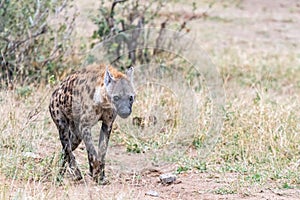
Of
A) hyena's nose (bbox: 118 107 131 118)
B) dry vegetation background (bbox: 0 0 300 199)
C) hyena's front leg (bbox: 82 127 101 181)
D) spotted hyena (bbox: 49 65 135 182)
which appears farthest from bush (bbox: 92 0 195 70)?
hyena's nose (bbox: 118 107 131 118)

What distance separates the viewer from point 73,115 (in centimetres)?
554

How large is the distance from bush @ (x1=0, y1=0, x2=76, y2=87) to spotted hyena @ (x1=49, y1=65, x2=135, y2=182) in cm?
229

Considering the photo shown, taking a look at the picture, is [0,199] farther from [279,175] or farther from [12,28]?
[12,28]

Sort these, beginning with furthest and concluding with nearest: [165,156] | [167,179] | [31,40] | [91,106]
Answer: [31,40], [165,156], [167,179], [91,106]

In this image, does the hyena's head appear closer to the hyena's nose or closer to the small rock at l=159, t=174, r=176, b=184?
Answer: the hyena's nose

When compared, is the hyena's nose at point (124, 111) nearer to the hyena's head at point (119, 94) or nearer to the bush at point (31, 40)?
the hyena's head at point (119, 94)

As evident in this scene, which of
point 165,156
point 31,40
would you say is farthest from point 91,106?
point 31,40

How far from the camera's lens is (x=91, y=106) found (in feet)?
17.7

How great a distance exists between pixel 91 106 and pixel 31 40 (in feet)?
9.94

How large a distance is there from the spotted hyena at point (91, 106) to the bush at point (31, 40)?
2.29 metres

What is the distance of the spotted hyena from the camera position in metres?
5.29

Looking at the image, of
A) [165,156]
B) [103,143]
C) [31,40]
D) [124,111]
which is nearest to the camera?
[124,111]

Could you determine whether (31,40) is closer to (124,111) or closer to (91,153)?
(91,153)

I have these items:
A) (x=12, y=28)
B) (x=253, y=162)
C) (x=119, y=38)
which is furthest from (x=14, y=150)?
(x=119, y=38)
